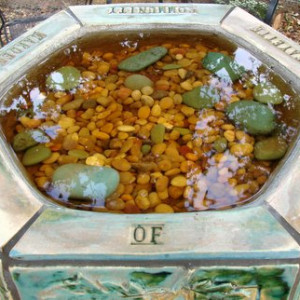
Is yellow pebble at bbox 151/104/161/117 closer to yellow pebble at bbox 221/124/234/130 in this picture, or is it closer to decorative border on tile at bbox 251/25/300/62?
yellow pebble at bbox 221/124/234/130

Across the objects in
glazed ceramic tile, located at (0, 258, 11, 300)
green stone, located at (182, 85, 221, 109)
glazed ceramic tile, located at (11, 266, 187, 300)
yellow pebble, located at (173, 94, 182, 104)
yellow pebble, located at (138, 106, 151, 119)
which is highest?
green stone, located at (182, 85, 221, 109)

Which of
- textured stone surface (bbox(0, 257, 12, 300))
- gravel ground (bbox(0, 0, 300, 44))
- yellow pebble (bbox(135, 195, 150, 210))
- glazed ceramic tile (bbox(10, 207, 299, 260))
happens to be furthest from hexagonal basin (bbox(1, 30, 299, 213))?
gravel ground (bbox(0, 0, 300, 44))

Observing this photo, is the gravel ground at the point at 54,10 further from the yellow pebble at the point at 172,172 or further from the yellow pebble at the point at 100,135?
the yellow pebble at the point at 172,172

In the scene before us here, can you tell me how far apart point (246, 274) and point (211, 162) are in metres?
0.37

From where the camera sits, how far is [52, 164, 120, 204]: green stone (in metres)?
1.04

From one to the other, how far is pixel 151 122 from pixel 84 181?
0.33 metres

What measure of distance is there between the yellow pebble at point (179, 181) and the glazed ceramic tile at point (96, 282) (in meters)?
0.28

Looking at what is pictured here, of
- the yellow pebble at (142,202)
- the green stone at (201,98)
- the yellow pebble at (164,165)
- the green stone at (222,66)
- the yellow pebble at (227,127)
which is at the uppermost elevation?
the green stone at (222,66)

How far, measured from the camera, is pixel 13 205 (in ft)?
3.08

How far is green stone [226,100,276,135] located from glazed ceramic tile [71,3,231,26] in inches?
18.3

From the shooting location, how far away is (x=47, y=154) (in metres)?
1.15

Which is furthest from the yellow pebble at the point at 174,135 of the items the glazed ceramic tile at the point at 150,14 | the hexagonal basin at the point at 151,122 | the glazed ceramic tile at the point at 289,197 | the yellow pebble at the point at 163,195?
the glazed ceramic tile at the point at 150,14

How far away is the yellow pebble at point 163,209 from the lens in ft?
3.31

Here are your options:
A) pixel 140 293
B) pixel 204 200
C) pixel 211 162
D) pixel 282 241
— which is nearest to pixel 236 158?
pixel 211 162
